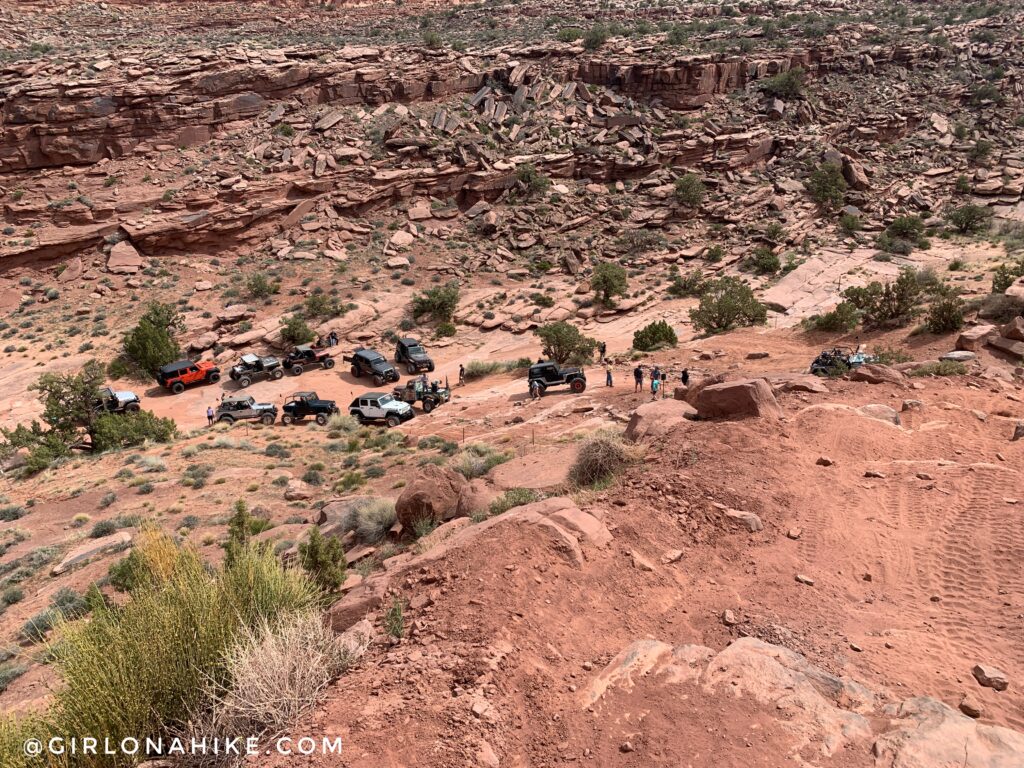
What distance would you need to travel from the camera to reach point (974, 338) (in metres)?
18.8

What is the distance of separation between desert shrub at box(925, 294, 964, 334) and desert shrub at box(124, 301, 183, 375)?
32.2 meters

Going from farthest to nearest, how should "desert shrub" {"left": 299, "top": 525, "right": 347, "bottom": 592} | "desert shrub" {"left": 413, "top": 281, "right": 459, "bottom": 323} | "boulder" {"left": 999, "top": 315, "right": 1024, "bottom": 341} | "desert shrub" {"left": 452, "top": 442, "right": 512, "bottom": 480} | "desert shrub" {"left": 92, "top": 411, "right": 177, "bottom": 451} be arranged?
"desert shrub" {"left": 413, "top": 281, "right": 459, "bottom": 323} → "desert shrub" {"left": 92, "top": 411, "right": 177, "bottom": 451} → "boulder" {"left": 999, "top": 315, "right": 1024, "bottom": 341} → "desert shrub" {"left": 452, "top": 442, "right": 512, "bottom": 480} → "desert shrub" {"left": 299, "top": 525, "right": 347, "bottom": 592}

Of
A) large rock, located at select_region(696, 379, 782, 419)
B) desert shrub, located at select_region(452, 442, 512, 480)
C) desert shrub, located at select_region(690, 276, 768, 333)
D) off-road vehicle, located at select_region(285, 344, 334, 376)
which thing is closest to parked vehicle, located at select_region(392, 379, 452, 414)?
off-road vehicle, located at select_region(285, 344, 334, 376)

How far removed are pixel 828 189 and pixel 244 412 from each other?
38.7 meters

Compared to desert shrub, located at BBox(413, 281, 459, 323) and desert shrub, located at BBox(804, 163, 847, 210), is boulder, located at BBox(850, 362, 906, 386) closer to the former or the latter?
desert shrub, located at BBox(413, 281, 459, 323)

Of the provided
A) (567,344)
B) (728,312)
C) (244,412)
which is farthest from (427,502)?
(728,312)

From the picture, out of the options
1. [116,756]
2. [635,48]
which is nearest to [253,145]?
[635,48]

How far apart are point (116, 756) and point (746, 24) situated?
70887 mm

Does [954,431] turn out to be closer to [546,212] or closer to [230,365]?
[230,365]

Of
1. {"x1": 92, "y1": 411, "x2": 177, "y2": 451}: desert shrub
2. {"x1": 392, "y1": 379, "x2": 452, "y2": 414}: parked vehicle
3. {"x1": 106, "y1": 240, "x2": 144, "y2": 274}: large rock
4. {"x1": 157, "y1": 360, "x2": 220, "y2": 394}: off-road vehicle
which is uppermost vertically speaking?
{"x1": 106, "y1": 240, "x2": 144, "y2": 274}: large rock

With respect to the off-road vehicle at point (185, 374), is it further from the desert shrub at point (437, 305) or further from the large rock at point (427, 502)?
the large rock at point (427, 502)

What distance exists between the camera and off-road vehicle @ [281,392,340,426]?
24609mm

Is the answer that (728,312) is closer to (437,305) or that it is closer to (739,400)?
(437,305)

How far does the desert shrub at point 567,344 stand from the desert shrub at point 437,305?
24.7 ft
